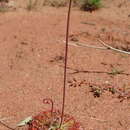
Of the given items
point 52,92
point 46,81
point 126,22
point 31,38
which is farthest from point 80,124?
point 126,22

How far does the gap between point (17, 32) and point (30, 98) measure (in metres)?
1.40

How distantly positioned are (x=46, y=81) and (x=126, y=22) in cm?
174

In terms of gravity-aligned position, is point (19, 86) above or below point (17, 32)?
below

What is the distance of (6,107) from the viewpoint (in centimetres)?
279

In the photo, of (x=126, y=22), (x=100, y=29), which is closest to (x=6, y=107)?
(x=100, y=29)

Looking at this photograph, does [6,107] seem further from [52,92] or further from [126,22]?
[126,22]

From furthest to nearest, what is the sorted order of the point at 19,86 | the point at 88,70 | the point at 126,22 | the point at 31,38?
→ the point at 126,22 < the point at 31,38 < the point at 88,70 < the point at 19,86

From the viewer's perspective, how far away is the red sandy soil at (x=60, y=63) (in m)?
2.74

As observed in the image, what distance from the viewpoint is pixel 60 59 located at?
3.50 m

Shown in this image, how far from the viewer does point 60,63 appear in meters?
3.42

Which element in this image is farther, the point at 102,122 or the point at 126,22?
the point at 126,22

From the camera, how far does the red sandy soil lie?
2.74 metres

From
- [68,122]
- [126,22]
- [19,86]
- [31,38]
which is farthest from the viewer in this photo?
[126,22]

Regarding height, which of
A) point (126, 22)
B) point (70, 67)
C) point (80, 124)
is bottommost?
point (80, 124)
